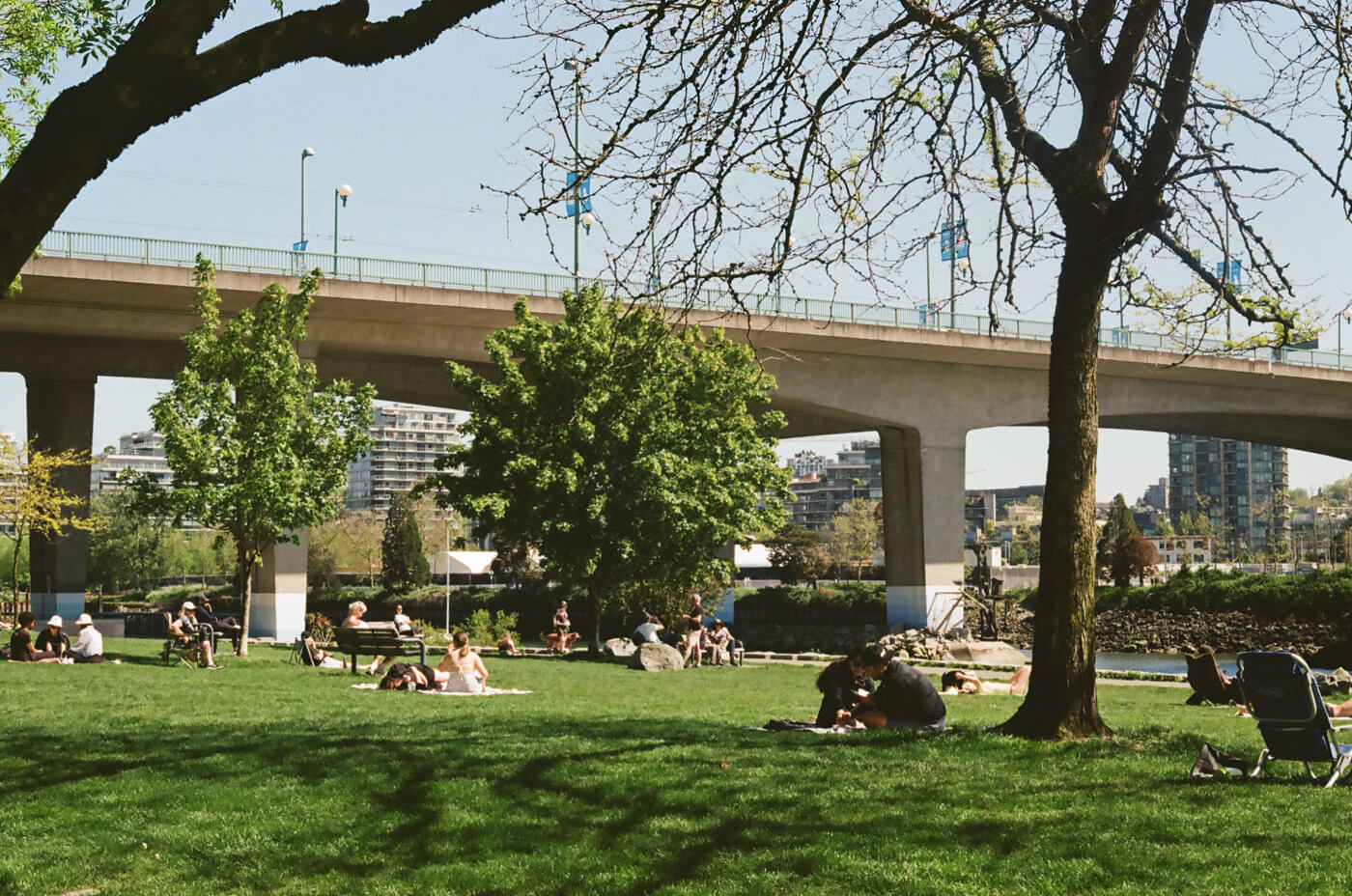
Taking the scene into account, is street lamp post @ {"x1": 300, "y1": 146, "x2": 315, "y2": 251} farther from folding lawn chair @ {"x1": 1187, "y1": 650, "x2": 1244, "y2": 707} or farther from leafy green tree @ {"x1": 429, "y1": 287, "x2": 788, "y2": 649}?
folding lawn chair @ {"x1": 1187, "y1": 650, "x2": 1244, "y2": 707}

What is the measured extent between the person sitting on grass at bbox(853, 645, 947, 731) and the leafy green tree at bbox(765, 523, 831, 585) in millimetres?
72171

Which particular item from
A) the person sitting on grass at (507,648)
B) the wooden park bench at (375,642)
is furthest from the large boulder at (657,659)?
the wooden park bench at (375,642)

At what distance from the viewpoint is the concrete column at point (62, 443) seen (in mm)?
40500

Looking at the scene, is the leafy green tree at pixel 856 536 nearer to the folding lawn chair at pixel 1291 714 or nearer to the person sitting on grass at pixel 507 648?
the person sitting on grass at pixel 507 648

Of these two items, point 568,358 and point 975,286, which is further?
point 568,358

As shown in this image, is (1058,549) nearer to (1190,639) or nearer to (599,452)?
(599,452)

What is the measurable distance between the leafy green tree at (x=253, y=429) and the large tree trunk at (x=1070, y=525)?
16311 mm

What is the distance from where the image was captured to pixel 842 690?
12.2 metres

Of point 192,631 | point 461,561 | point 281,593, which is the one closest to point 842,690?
point 192,631

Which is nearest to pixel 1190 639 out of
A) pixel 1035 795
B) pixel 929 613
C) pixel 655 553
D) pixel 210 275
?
pixel 929 613

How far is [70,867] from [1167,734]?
8297mm

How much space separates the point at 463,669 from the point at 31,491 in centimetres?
2133

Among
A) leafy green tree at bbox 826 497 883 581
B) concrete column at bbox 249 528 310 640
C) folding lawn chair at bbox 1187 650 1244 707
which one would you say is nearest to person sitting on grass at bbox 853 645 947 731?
folding lawn chair at bbox 1187 650 1244 707

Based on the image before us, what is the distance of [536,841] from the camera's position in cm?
765
